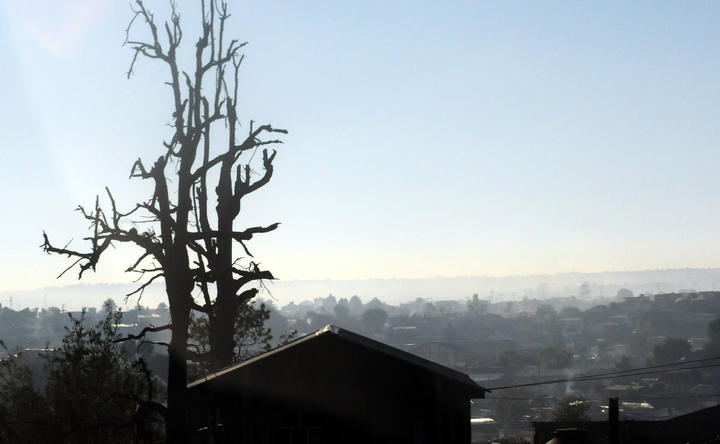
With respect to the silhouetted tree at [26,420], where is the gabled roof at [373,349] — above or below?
above

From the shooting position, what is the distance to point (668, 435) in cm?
4347

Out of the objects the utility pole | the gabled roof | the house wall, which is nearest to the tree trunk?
the gabled roof

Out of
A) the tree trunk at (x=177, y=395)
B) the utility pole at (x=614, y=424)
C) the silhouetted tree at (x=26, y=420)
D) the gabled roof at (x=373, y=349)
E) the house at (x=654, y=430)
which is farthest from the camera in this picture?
the house at (x=654, y=430)

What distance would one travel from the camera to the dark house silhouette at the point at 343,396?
65.7ft

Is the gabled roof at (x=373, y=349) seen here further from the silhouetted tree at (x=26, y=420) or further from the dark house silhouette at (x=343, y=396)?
the silhouetted tree at (x=26, y=420)

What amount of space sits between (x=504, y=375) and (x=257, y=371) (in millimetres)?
175750

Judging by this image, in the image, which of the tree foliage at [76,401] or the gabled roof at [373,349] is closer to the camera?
the gabled roof at [373,349]

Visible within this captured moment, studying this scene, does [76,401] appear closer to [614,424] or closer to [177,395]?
[177,395]

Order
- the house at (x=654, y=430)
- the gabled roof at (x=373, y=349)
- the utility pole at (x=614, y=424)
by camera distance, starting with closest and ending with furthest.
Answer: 1. the gabled roof at (x=373, y=349)
2. the utility pole at (x=614, y=424)
3. the house at (x=654, y=430)

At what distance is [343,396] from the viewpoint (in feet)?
66.0

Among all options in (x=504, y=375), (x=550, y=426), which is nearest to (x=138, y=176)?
(x=550, y=426)

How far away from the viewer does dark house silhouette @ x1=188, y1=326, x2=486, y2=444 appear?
20.0 m

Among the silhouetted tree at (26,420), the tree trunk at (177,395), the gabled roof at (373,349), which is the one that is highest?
the gabled roof at (373,349)

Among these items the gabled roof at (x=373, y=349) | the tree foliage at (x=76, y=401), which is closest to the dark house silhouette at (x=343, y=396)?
the gabled roof at (x=373, y=349)
